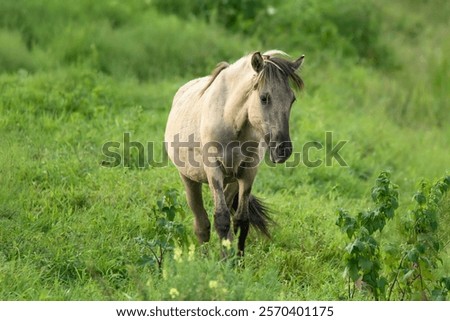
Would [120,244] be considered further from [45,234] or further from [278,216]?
[278,216]

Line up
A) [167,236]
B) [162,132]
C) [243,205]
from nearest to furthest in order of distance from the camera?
1. [167,236]
2. [243,205]
3. [162,132]

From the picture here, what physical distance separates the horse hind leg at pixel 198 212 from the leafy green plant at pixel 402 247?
1.61 meters

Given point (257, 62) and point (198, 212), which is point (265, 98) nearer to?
point (257, 62)

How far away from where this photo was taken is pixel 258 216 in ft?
27.6

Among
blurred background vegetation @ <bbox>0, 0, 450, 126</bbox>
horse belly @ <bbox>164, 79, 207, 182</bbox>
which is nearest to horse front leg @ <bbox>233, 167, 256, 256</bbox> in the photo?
horse belly @ <bbox>164, 79, 207, 182</bbox>

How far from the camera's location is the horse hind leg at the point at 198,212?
8086 millimetres

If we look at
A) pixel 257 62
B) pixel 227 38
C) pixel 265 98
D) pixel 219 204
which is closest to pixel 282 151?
pixel 265 98

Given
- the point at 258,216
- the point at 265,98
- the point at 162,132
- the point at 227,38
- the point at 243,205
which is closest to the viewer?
the point at 265,98

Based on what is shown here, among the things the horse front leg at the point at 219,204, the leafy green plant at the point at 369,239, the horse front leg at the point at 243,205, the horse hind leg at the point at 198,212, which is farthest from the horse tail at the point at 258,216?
the leafy green plant at the point at 369,239

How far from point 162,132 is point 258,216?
3.25 m

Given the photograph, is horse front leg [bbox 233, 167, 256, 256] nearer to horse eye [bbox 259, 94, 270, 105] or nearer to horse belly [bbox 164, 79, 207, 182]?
horse belly [bbox 164, 79, 207, 182]

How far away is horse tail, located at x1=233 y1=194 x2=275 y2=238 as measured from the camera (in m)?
8.39

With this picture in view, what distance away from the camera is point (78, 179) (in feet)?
31.2

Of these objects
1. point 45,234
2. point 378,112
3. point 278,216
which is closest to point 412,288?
point 278,216
